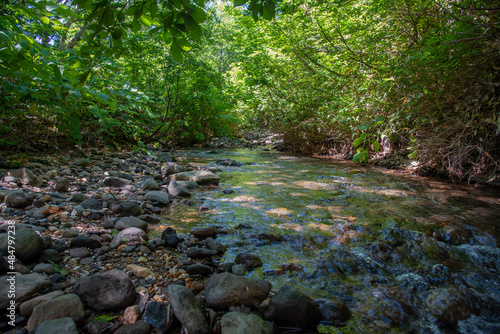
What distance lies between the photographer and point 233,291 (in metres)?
1.61

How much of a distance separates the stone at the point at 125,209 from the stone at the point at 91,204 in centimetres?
17

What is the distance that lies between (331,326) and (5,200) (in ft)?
10.5

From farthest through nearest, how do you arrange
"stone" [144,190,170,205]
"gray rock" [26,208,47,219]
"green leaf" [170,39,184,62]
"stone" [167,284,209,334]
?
"stone" [144,190,170,205], "gray rock" [26,208,47,219], "stone" [167,284,209,334], "green leaf" [170,39,184,62]

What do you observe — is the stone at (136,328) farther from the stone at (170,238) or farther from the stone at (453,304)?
the stone at (453,304)

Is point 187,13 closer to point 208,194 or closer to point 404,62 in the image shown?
point 208,194

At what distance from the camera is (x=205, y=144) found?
13109 millimetres

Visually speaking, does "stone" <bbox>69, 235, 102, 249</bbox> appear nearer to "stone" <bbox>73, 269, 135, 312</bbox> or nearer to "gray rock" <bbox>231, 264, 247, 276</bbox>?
Answer: "stone" <bbox>73, 269, 135, 312</bbox>

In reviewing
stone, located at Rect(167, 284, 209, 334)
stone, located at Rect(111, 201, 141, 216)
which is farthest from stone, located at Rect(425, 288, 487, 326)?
stone, located at Rect(111, 201, 141, 216)

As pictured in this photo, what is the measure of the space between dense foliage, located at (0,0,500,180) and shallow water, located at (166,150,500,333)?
39.3 inches

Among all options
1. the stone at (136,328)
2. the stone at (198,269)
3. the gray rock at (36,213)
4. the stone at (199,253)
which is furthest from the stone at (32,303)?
the gray rock at (36,213)

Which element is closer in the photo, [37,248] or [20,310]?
[20,310]

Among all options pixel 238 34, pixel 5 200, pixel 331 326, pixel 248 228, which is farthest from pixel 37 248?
pixel 238 34

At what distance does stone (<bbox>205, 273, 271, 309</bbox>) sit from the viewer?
158 centimetres

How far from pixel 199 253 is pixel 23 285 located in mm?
1124
